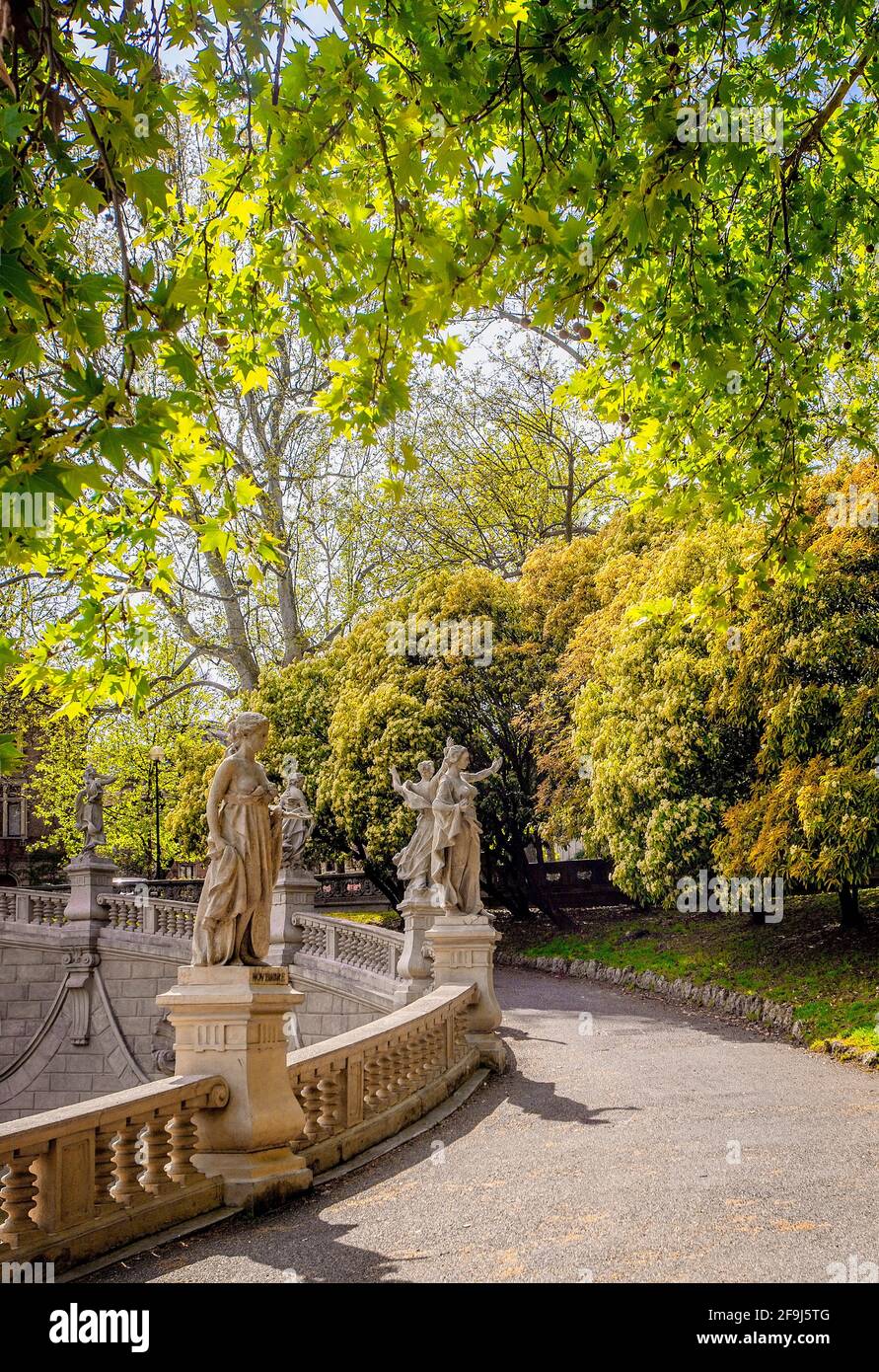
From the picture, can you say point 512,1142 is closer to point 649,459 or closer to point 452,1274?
point 452,1274

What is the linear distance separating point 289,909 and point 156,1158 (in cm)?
1648

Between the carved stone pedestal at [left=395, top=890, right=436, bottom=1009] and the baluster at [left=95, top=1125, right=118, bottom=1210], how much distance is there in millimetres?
12399

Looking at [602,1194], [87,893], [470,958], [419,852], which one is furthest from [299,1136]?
[87,893]

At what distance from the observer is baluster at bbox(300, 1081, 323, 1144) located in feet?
30.0

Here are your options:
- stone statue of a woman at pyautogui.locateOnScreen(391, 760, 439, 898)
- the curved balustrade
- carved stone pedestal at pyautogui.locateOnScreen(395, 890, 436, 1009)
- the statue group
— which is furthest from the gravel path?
the curved balustrade

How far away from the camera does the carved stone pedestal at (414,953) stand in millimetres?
19156

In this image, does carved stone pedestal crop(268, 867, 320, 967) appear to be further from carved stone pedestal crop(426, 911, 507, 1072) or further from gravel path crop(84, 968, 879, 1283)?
gravel path crop(84, 968, 879, 1283)

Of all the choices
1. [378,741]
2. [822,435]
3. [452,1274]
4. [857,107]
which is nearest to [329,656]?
[378,741]

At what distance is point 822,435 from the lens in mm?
11539

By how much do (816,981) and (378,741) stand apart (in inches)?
531

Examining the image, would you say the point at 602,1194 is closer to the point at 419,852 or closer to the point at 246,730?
the point at 246,730

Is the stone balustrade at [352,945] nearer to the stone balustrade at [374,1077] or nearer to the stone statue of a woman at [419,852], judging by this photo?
the stone statue of a woman at [419,852]

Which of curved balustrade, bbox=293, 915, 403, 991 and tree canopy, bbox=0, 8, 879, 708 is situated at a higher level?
tree canopy, bbox=0, 8, 879, 708

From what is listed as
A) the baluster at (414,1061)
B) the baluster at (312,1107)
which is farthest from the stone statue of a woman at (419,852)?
the baluster at (312,1107)
